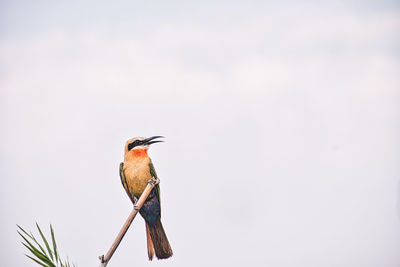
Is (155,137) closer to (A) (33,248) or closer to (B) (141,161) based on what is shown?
(B) (141,161)

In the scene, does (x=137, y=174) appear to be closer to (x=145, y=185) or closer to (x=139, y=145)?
(x=145, y=185)

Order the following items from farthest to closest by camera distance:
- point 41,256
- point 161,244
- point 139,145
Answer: point 139,145 → point 161,244 → point 41,256

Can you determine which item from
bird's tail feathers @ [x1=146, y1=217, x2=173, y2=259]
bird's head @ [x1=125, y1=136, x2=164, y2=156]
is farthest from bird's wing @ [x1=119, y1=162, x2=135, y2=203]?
bird's tail feathers @ [x1=146, y1=217, x2=173, y2=259]

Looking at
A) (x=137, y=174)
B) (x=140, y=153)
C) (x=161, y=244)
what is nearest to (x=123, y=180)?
(x=137, y=174)

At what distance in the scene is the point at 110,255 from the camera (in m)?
2.40

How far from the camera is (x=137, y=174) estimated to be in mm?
3691

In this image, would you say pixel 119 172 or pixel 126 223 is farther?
pixel 119 172

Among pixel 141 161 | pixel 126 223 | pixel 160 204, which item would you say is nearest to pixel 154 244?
pixel 160 204

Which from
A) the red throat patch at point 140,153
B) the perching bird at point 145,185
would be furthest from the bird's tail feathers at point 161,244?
the red throat patch at point 140,153

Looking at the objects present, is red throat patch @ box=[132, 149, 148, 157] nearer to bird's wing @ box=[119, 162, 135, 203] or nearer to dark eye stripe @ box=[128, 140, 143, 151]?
dark eye stripe @ box=[128, 140, 143, 151]

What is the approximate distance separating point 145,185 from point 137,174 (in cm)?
11

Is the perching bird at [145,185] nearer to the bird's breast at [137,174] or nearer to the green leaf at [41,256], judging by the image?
the bird's breast at [137,174]

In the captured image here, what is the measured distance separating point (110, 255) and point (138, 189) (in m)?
1.35

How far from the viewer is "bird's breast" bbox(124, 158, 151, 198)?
12.0 ft
